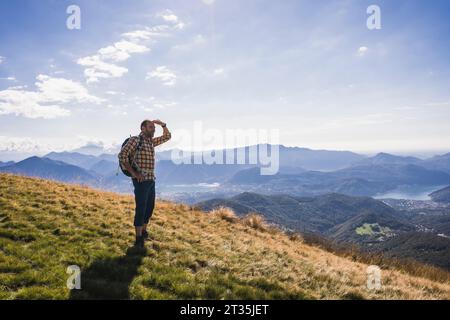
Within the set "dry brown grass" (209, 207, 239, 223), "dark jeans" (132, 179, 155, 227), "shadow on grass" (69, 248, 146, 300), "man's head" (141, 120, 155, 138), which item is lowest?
"dry brown grass" (209, 207, 239, 223)

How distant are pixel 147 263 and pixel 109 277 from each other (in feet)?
3.90

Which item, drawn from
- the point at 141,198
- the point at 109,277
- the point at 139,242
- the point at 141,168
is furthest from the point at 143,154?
the point at 109,277

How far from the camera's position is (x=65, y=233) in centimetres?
1053

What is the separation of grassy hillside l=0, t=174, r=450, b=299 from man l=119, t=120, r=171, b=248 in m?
0.98

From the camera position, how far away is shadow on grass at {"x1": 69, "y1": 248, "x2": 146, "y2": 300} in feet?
22.4

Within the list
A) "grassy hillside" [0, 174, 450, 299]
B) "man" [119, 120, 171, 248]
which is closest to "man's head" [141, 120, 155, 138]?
"man" [119, 120, 171, 248]

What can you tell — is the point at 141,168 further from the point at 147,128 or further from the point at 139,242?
the point at 139,242

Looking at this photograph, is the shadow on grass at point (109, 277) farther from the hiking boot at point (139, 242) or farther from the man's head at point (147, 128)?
the man's head at point (147, 128)

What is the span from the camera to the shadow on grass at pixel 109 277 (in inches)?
269

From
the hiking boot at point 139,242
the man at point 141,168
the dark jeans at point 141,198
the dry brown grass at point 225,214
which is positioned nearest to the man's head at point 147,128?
the man at point 141,168

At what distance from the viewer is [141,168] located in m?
9.99

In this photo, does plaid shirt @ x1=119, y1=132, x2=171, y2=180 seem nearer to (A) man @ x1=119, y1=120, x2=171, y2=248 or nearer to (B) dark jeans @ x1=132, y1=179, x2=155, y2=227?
(A) man @ x1=119, y1=120, x2=171, y2=248
